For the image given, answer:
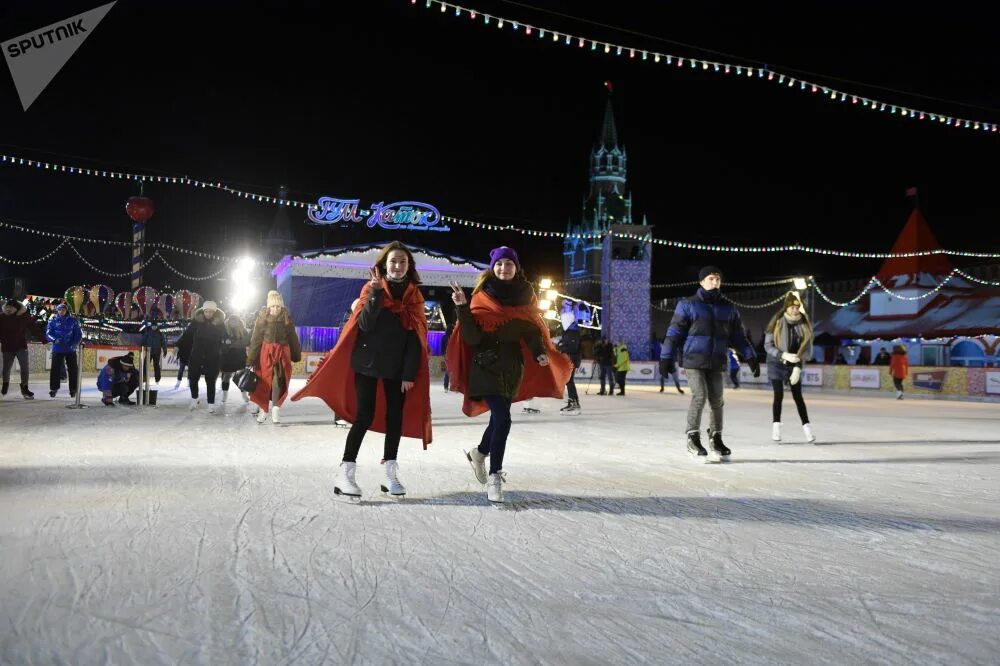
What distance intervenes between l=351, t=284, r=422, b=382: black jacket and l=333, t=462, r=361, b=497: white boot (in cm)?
49

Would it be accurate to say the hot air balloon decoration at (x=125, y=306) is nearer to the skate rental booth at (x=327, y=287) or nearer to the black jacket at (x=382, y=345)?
the skate rental booth at (x=327, y=287)

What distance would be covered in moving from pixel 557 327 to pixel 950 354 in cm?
1305

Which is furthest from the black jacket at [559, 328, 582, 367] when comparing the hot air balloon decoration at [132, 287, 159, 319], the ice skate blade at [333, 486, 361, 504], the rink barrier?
the hot air balloon decoration at [132, 287, 159, 319]

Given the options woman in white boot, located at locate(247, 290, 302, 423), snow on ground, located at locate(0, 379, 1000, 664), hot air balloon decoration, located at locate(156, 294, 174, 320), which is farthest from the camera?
hot air balloon decoration, located at locate(156, 294, 174, 320)

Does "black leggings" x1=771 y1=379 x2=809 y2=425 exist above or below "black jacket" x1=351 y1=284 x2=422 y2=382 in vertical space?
below

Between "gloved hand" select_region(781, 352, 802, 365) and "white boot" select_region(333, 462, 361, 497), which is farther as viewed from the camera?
"gloved hand" select_region(781, 352, 802, 365)

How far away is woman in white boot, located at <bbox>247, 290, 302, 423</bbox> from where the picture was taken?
8641mm

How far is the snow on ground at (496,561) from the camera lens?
6.73 feet

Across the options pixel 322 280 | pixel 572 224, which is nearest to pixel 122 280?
pixel 322 280

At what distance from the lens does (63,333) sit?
11.4 meters

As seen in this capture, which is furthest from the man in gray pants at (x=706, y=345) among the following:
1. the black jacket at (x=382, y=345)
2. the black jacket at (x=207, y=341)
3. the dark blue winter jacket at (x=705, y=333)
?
the black jacket at (x=207, y=341)

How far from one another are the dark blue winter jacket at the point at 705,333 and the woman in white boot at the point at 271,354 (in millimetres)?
4310

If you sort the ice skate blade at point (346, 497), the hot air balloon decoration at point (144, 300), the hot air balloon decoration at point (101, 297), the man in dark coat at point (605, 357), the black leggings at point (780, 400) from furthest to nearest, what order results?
the hot air balloon decoration at point (144, 300), the hot air balloon decoration at point (101, 297), the man in dark coat at point (605, 357), the black leggings at point (780, 400), the ice skate blade at point (346, 497)

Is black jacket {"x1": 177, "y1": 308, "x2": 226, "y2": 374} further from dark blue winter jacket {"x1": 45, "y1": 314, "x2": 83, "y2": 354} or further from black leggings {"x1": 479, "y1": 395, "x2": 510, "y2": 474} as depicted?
black leggings {"x1": 479, "y1": 395, "x2": 510, "y2": 474}
